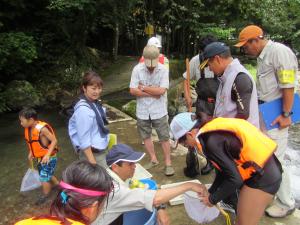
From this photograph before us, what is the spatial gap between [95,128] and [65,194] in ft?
6.26

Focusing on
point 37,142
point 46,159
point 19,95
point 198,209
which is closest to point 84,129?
point 46,159

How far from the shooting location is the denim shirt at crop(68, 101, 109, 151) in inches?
136

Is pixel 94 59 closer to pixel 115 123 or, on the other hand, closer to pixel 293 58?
pixel 115 123

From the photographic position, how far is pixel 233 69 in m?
3.19

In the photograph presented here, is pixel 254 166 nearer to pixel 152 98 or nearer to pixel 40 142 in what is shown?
pixel 152 98

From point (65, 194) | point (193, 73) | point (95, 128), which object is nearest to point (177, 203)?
point (95, 128)

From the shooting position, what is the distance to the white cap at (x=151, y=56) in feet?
14.5

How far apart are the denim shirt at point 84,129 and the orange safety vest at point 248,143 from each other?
129cm

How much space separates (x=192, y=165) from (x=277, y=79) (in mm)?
1608

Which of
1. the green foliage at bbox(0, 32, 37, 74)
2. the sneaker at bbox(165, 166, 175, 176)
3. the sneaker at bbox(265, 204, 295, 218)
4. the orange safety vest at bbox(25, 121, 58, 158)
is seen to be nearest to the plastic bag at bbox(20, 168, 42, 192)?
the orange safety vest at bbox(25, 121, 58, 158)

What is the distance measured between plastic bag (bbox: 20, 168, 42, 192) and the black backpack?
1.85m

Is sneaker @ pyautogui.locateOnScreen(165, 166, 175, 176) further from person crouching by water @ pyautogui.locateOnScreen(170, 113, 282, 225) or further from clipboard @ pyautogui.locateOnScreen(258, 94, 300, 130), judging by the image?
person crouching by water @ pyautogui.locateOnScreen(170, 113, 282, 225)

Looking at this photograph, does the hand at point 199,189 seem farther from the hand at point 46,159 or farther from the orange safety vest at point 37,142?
the orange safety vest at point 37,142

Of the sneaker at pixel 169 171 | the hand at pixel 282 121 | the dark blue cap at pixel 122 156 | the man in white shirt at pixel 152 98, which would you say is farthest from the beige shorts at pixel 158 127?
the dark blue cap at pixel 122 156
